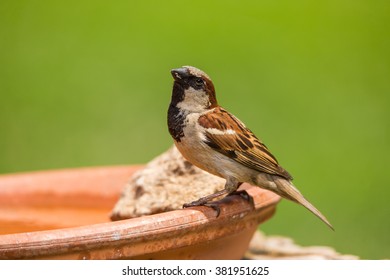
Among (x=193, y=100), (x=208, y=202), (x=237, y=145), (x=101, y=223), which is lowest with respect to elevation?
(x=101, y=223)

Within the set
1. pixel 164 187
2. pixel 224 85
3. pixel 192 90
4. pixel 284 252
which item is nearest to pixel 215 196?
pixel 164 187

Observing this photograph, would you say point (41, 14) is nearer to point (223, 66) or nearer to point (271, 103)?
point (223, 66)

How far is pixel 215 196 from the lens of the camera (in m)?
3.17

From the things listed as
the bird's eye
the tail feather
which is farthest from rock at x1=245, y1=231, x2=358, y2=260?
the bird's eye

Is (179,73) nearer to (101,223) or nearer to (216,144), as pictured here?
(216,144)

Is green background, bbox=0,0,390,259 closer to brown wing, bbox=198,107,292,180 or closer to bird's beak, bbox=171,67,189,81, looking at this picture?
brown wing, bbox=198,107,292,180

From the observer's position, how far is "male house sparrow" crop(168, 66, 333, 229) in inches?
126

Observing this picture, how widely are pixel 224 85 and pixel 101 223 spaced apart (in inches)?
137

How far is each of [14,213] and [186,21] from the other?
2.98m

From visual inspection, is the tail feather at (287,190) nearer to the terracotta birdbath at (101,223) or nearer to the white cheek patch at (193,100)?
the terracotta birdbath at (101,223)

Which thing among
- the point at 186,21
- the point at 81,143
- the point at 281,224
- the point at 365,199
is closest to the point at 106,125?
the point at 81,143

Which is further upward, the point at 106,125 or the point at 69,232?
the point at 106,125
